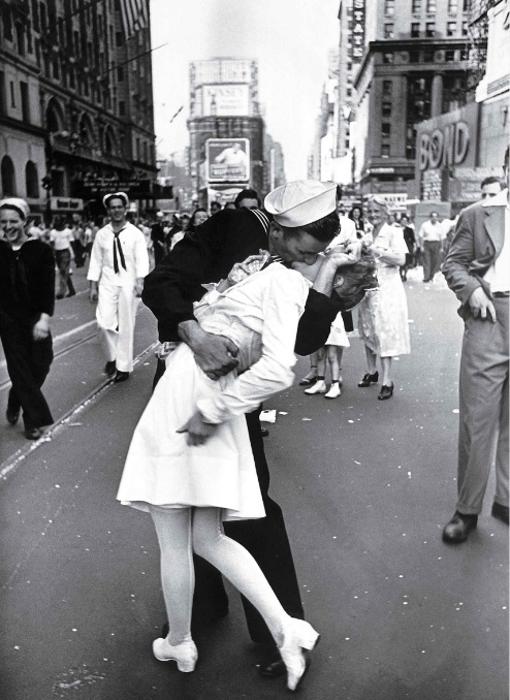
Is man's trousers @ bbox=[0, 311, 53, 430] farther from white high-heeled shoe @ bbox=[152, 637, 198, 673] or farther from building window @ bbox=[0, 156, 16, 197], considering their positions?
white high-heeled shoe @ bbox=[152, 637, 198, 673]

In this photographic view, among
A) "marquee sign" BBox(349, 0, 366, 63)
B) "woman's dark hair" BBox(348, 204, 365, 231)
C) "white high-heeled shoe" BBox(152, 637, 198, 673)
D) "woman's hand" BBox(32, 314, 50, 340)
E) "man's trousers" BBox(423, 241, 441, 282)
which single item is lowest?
"white high-heeled shoe" BBox(152, 637, 198, 673)

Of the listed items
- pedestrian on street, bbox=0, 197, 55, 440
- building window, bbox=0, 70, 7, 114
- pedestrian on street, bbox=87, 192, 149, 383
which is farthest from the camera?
pedestrian on street, bbox=87, 192, 149, 383

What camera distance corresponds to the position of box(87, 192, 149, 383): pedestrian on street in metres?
6.95

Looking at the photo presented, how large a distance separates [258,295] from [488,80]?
0.95 m

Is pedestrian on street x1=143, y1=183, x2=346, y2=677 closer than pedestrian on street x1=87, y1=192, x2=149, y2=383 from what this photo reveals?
Yes

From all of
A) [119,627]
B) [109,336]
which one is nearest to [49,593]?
[119,627]

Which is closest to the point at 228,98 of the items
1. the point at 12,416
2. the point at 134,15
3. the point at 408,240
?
the point at 134,15

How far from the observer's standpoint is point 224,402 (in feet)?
6.30

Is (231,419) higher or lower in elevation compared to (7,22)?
lower

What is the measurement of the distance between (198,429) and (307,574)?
1.39m

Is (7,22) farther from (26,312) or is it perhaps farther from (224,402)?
(26,312)

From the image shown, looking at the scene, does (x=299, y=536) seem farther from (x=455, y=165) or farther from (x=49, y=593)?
(x=455, y=165)

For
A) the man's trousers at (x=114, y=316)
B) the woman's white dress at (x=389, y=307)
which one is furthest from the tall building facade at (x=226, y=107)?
the man's trousers at (x=114, y=316)

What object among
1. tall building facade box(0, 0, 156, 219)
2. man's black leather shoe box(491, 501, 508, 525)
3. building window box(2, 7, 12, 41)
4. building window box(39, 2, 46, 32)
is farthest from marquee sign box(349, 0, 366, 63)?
man's black leather shoe box(491, 501, 508, 525)
